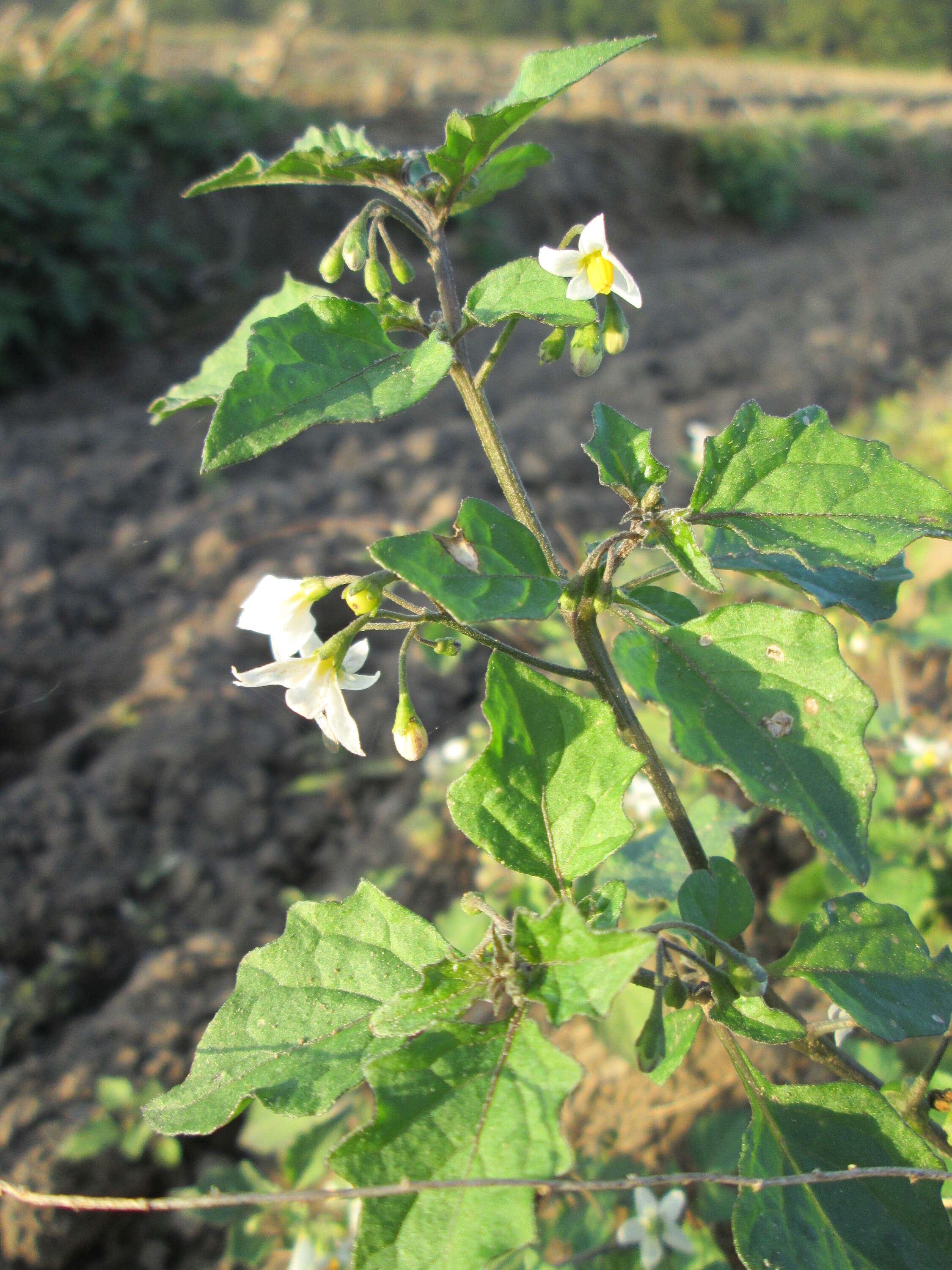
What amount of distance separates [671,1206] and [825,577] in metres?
1.08

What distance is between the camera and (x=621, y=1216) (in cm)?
165

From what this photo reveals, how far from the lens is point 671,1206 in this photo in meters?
1.48

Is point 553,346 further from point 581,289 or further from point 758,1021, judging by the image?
point 758,1021

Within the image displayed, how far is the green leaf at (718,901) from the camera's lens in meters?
1.03

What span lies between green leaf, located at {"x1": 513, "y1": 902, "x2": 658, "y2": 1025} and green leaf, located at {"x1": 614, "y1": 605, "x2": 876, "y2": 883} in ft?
0.57

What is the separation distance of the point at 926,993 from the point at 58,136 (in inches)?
288

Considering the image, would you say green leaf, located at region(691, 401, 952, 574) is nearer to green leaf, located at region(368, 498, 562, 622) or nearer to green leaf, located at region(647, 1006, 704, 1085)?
green leaf, located at region(368, 498, 562, 622)

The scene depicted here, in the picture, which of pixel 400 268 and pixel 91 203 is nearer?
pixel 400 268

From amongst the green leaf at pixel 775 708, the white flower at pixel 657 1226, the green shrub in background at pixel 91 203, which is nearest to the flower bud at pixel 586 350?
the green leaf at pixel 775 708

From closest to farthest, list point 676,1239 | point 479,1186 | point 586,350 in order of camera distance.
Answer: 1. point 479,1186
2. point 586,350
3. point 676,1239

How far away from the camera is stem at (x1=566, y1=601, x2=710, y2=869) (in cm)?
99

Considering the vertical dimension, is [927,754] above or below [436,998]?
below

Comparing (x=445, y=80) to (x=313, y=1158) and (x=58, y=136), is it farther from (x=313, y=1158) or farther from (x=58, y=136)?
(x=313, y=1158)

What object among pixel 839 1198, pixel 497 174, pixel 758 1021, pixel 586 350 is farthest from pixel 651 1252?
pixel 497 174
